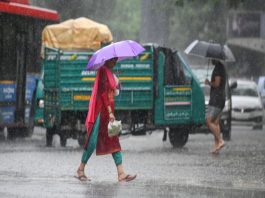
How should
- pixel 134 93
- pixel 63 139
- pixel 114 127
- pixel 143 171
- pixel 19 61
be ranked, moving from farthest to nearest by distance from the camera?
pixel 19 61, pixel 63 139, pixel 134 93, pixel 143 171, pixel 114 127

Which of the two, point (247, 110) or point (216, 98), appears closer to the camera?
point (216, 98)

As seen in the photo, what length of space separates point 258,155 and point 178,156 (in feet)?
4.83

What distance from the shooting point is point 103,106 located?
1382 centimetres

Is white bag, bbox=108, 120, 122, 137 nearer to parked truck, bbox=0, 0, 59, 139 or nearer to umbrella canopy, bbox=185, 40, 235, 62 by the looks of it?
umbrella canopy, bbox=185, 40, 235, 62

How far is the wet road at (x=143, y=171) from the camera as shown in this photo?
12375 mm

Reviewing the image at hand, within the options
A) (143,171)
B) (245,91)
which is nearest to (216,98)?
(143,171)

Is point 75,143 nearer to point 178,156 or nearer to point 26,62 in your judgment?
point 26,62

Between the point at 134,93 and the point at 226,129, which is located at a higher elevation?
the point at 134,93

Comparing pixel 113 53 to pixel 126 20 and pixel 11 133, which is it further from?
pixel 126 20

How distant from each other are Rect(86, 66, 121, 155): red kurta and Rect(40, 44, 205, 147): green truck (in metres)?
7.37

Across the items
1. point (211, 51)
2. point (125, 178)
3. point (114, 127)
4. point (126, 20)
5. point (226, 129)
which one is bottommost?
point (226, 129)

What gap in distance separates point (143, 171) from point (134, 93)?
A: 5.79 meters

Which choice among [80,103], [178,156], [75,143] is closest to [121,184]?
[178,156]

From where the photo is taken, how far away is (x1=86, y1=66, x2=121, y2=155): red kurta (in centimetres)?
1375
